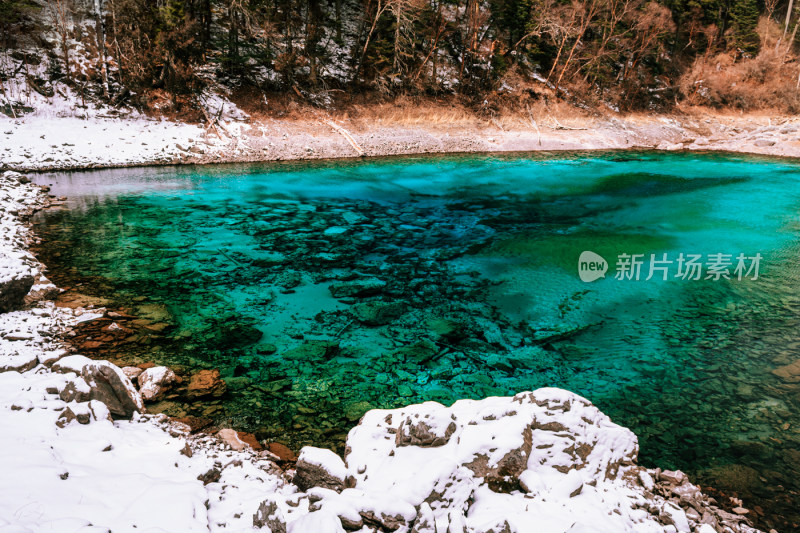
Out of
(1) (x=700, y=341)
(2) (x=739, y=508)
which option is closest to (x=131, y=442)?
(2) (x=739, y=508)

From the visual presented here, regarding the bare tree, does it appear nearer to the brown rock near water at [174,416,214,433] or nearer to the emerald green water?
the emerald green water

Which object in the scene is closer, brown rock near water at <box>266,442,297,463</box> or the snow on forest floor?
brown rock near water at <box>266,442,297,463</box>

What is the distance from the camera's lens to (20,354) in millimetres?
5340

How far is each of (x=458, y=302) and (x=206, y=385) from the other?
4563 millimetres

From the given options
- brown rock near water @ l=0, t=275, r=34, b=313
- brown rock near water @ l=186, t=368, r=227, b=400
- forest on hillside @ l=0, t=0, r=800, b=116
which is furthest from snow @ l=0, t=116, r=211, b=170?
brown rock near water @ l=186, t=368, r=227, b=400

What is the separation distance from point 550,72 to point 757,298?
30.1 metres

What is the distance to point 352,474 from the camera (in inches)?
143

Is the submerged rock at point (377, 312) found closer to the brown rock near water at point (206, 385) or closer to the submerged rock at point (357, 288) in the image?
the submerged rock at point (357, 288)

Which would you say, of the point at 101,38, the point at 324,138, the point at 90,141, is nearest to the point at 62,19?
the point at 101,38

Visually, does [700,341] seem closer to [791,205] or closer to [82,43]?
[791,205]

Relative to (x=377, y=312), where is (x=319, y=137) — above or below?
above

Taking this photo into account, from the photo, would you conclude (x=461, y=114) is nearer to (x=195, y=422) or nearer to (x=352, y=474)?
(x=195, y=422)

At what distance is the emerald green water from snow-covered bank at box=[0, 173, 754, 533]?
37.8 inches

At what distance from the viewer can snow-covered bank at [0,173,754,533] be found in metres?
3.21
